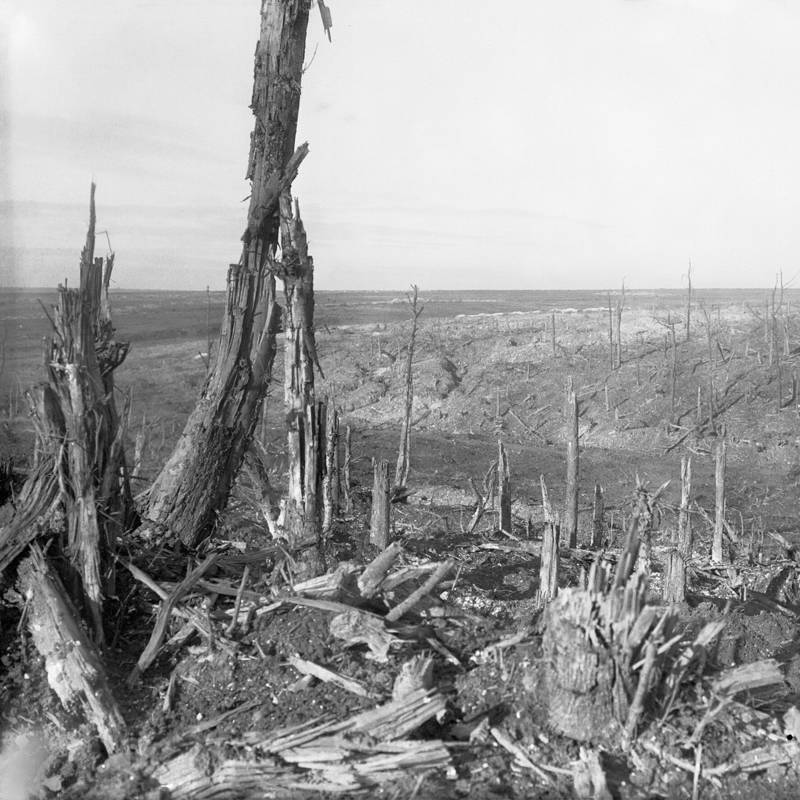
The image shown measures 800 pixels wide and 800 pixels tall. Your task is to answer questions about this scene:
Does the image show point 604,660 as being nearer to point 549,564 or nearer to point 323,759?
point 323,759

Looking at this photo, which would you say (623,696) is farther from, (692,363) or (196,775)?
(692,363)

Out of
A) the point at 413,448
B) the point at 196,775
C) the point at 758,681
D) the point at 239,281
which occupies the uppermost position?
the point at 239,281

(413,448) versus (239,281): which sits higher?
(239,281)

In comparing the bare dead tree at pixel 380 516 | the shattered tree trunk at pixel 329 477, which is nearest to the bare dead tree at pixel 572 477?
the shattered tree trunk at pixel 329 477

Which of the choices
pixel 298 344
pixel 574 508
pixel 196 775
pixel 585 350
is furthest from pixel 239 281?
pixel 585 350

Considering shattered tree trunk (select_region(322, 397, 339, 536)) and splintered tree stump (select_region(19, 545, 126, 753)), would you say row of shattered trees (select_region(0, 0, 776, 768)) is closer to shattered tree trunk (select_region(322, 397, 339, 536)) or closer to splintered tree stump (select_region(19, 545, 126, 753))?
splintered tree stump (select_region(19, 545, 126, 753))

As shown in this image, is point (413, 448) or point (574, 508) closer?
point (574, 508)

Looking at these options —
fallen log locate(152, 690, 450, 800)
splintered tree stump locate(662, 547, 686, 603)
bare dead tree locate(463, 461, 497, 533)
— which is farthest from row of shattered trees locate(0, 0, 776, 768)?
bare dead tree locate(463, 461, 497, 533)
